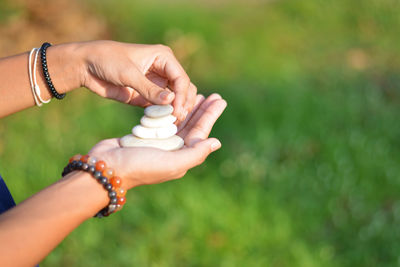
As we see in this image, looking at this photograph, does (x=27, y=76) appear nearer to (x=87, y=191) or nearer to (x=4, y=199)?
(x=4, y=199)

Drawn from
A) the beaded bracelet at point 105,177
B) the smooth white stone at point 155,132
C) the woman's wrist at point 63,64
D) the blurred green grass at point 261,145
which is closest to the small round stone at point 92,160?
the beaded bracelet at point 105,177

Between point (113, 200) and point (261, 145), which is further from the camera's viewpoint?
point (261, 145)

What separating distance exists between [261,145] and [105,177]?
243cm

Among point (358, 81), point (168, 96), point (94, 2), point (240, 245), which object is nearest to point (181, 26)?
point (94, 2)

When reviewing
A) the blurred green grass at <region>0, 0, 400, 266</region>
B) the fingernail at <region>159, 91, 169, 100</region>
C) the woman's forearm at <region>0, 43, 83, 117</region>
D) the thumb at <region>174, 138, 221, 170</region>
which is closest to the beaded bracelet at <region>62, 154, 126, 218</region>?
the thumb at <region>174, 138, 221, 170</region>

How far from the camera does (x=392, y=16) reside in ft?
19.1

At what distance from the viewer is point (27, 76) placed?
1.89 metres

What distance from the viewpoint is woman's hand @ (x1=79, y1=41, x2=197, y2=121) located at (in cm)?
188

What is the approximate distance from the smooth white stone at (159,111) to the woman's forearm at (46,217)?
0.54 meters

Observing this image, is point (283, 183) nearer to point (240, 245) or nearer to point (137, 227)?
point (240, 245)

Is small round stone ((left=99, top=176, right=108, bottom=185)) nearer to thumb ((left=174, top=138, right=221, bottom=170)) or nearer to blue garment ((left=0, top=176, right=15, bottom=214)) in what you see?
thumb ((left=174, top=138, right=221, bottom=170))

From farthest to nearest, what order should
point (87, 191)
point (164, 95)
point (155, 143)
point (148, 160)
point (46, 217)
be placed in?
1. point (155, 143)
2. point (164, 95)
3. point (148, 160)
4. point (87, 191)
5. point (46, 217)

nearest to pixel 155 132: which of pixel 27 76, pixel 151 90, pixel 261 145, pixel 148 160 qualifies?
pixel 151 90

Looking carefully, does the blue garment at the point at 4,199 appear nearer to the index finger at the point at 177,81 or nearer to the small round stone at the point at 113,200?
the small round stone at the point at 113,200
